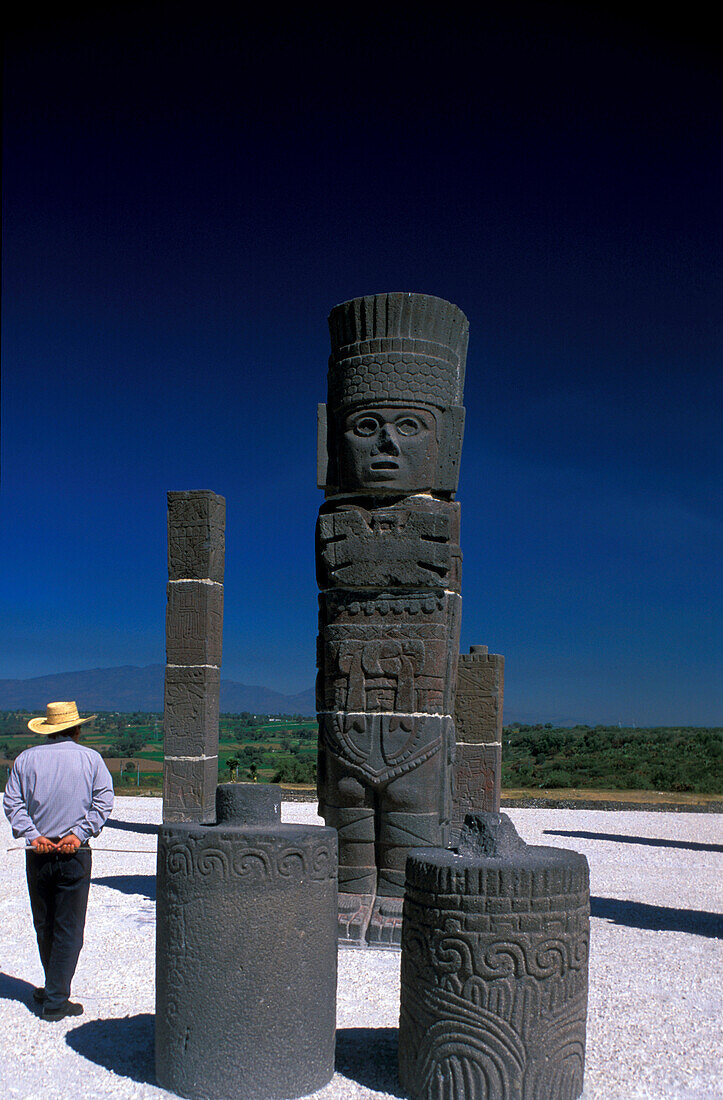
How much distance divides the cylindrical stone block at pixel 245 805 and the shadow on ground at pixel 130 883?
14.2 ft

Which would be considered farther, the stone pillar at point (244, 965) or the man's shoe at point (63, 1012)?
the man's shoe at point (63, 1012)

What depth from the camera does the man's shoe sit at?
172 inches

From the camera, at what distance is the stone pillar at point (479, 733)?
11680 mm

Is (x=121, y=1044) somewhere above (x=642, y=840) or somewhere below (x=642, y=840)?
above

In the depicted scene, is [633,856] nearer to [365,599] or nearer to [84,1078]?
[365,599]

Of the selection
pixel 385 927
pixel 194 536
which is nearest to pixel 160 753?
pixel 194 536

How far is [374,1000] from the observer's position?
4762 millimetres

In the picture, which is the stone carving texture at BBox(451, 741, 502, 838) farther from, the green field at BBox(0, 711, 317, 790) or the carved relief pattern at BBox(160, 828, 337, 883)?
the carved relief pattern at BBox(160, 828, 337, 883)

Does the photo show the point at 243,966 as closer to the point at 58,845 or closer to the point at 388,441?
the point at 58,845

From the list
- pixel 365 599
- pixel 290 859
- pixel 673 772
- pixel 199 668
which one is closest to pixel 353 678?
pixel 365 599

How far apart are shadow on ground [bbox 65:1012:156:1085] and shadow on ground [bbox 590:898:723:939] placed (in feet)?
13.3

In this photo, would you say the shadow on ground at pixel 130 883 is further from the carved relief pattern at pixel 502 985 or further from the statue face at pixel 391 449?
the carved relief pattern at pixel 502 985

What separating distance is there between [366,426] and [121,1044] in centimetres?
403

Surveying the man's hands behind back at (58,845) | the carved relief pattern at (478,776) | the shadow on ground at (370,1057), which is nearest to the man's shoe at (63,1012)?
the man's hands behind back at (58,845)
